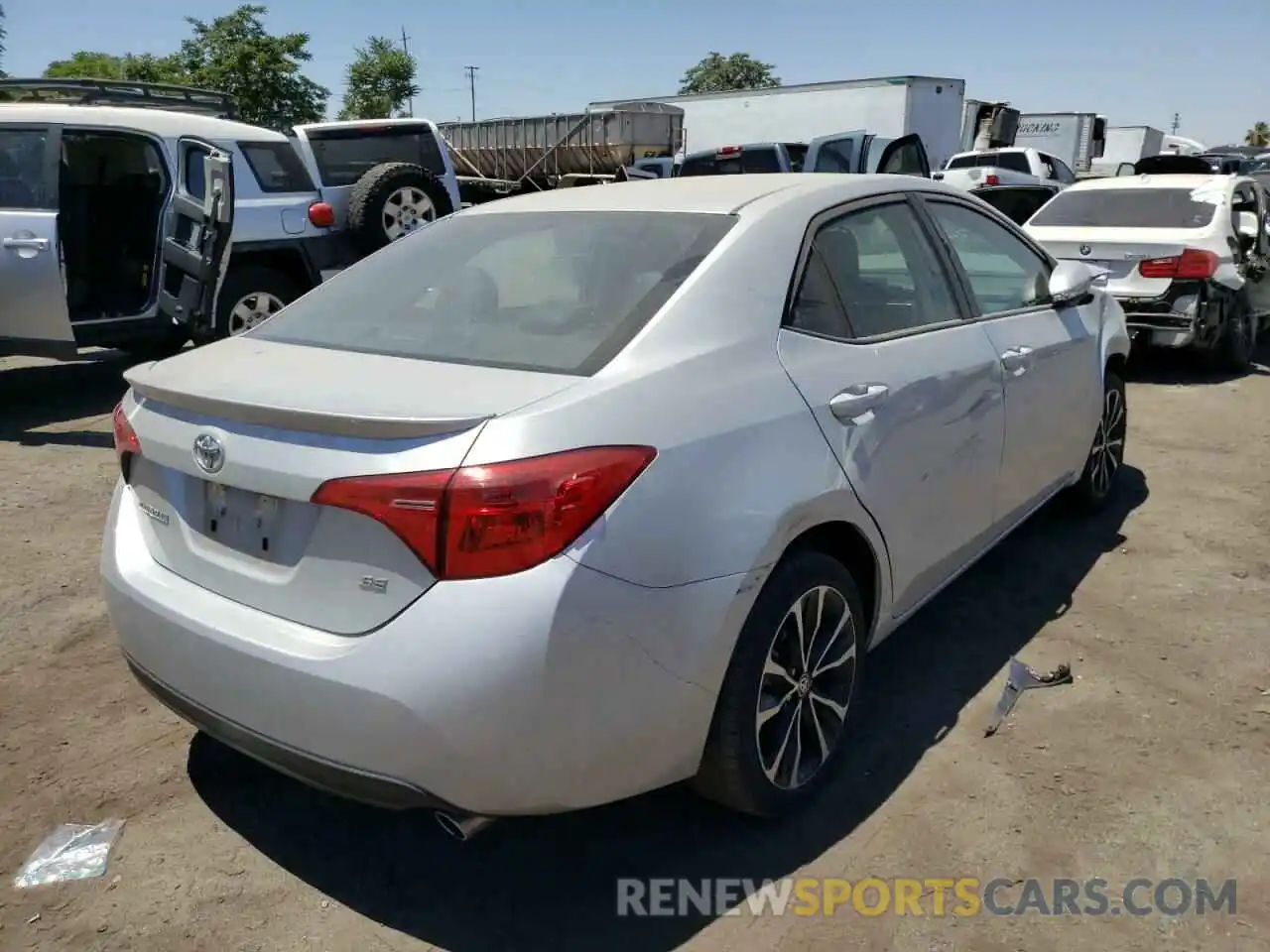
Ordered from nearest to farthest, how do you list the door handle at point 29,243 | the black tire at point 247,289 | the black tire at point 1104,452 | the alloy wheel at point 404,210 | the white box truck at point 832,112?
the black tire at point 1104,452, the door handle at point 29,243, the black tire at point 247,289, the alloy wheel at point 404,210, the white box truck at point 832,112

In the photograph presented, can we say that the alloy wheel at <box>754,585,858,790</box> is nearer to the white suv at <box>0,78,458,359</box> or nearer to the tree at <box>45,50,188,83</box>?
the white suv at <box>0,78,458,359</box>

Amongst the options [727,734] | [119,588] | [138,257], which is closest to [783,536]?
[727,734]

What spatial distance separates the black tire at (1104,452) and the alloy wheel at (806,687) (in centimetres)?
237

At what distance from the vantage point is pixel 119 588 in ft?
8.36

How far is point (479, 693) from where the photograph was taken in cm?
198

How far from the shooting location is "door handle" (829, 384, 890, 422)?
265 centimetres

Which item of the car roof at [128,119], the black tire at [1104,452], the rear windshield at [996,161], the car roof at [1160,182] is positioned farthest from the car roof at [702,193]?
→ the rear windshield at [996,161]

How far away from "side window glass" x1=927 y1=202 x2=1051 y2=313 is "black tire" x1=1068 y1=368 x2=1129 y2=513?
77 cm

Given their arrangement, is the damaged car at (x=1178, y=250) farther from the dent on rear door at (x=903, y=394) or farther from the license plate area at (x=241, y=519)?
the license plate area at (x=241, y=519)

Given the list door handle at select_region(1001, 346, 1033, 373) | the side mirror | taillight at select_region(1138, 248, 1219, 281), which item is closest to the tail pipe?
door handle at select_region(1001, 346, 1033, 373)

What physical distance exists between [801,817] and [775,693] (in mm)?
418

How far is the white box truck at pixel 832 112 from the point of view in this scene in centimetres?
2122

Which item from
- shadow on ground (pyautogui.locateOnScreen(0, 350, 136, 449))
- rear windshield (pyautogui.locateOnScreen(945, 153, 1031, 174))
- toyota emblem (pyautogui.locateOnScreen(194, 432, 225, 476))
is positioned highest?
rear windshield (pyautogui.locateOnScreen(945, 153, 1031, 174))

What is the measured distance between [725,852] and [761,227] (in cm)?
164
